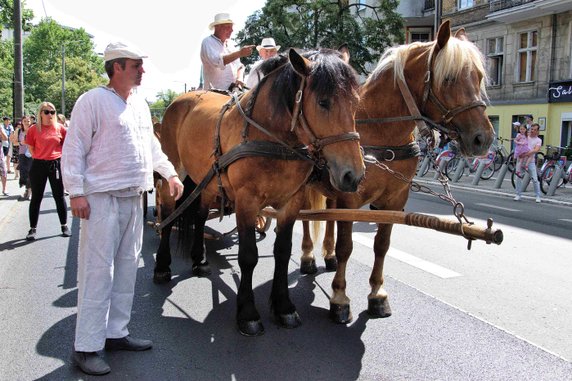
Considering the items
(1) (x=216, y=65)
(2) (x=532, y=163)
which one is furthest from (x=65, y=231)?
(2) (x=532, y=163)

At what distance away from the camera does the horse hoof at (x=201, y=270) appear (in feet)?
18.8

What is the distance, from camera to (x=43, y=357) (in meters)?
3.71

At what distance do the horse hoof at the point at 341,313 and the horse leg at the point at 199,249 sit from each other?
1.87 metres

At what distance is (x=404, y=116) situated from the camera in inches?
164

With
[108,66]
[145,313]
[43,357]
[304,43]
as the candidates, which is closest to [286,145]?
[108,66]

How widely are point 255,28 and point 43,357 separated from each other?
24.0m

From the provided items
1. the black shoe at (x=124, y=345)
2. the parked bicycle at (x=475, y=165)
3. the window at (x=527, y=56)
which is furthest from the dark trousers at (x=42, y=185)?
the window at (x=527, y=56)

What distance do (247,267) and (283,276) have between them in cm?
36

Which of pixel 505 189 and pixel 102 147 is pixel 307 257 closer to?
pixel 102 147

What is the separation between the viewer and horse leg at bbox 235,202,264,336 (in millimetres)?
4039

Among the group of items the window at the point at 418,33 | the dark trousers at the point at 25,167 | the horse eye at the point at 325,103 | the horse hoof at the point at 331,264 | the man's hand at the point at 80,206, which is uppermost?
the window at the point at 418,33

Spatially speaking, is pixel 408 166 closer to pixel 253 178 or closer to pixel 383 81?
pixel 383 81

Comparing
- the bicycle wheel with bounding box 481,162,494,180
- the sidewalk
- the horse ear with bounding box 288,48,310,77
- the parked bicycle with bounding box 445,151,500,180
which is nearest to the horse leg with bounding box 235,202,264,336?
the horse ear with bounding box 288,48,310,77

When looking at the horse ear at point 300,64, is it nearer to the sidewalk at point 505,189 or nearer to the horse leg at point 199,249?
the horse leg at point 199,249
